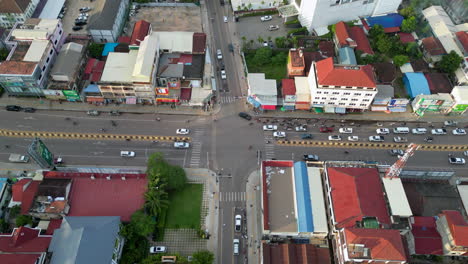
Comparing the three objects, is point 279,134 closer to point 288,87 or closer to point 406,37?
point 288,87

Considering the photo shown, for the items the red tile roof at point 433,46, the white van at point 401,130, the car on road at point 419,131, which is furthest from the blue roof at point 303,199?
the red tile roof at point 433,46

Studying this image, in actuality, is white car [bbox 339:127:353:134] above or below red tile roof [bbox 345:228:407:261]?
above

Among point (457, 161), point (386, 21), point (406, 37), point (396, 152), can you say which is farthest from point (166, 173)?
point (386, 21)

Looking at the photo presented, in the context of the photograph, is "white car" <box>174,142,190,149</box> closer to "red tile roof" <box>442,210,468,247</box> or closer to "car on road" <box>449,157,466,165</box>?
"red tile roof" <box>442,210,468,247</box>

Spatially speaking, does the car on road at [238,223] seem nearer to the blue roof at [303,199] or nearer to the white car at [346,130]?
the blue roof at [303,199]

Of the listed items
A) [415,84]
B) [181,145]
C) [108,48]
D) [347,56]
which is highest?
[108,48]

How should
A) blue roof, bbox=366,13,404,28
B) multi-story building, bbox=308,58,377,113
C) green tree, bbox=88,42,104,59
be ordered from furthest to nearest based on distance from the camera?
1. blue roof, bbox=366,13,404,28
2. green tree, bbox=88,42,104,59
3. multi-story building, bbox=308,58,377,113

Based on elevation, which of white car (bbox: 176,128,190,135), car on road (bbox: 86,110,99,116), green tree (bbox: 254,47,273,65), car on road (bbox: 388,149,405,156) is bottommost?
car on road (bbox: 388,149,405,156)

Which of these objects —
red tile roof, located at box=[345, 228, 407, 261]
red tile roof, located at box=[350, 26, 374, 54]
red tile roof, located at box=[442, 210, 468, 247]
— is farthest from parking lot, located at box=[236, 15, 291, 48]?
red tile roof, located at box=[442, 210, 468, 247]
